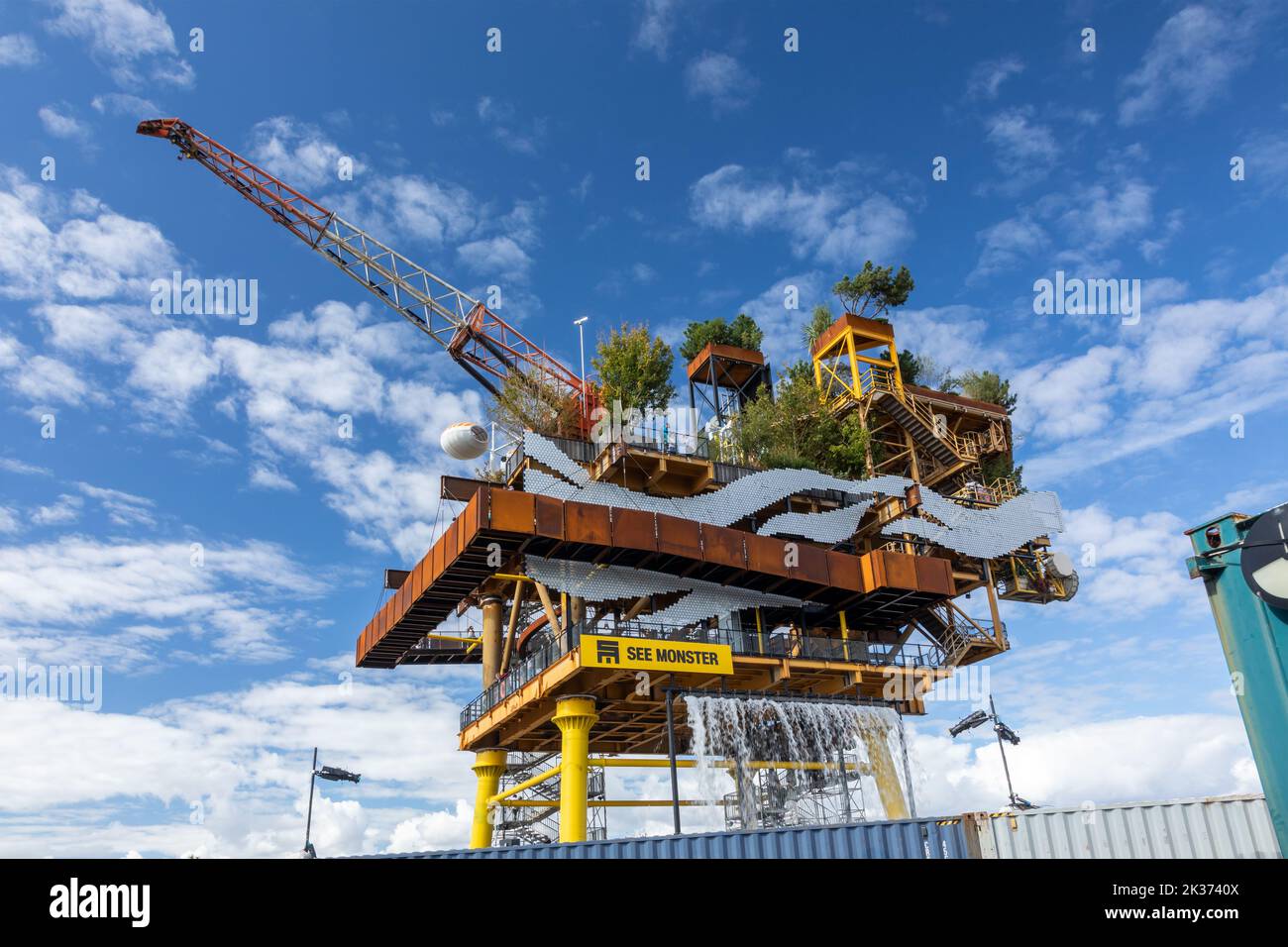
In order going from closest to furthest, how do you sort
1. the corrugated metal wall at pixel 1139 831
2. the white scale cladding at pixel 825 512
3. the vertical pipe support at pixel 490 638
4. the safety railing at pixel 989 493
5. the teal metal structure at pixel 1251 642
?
the teal metal structure at pixel 1251 642, the corrugated metal wall at pixel 1139 831, the white scale cladding at pixel 825 512, the vertical pipe support at pixel 490 638, the safety railing at pixel 989 493

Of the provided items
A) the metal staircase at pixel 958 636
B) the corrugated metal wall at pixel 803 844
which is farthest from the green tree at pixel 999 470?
the corrugated metal wall at pixel 803 844

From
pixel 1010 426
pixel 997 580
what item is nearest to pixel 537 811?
pixel 997 580

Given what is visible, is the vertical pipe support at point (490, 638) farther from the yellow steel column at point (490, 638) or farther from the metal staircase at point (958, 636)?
the metal staircase at point (958, 636)

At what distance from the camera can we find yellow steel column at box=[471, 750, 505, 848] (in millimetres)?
47875

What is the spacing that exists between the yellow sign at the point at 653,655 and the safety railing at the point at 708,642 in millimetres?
597

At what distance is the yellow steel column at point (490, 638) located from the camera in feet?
158

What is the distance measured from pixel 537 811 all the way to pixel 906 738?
74.5 ft

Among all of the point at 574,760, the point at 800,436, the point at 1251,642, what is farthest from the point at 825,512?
the point at 1251,642

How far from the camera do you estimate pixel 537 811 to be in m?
53.8

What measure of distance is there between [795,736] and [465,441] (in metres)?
22.9

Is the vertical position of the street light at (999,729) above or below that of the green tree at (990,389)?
below

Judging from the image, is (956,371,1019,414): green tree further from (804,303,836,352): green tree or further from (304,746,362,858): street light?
(304,746,362,858): street light

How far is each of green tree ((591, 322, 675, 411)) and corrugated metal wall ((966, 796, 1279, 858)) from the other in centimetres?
3575
